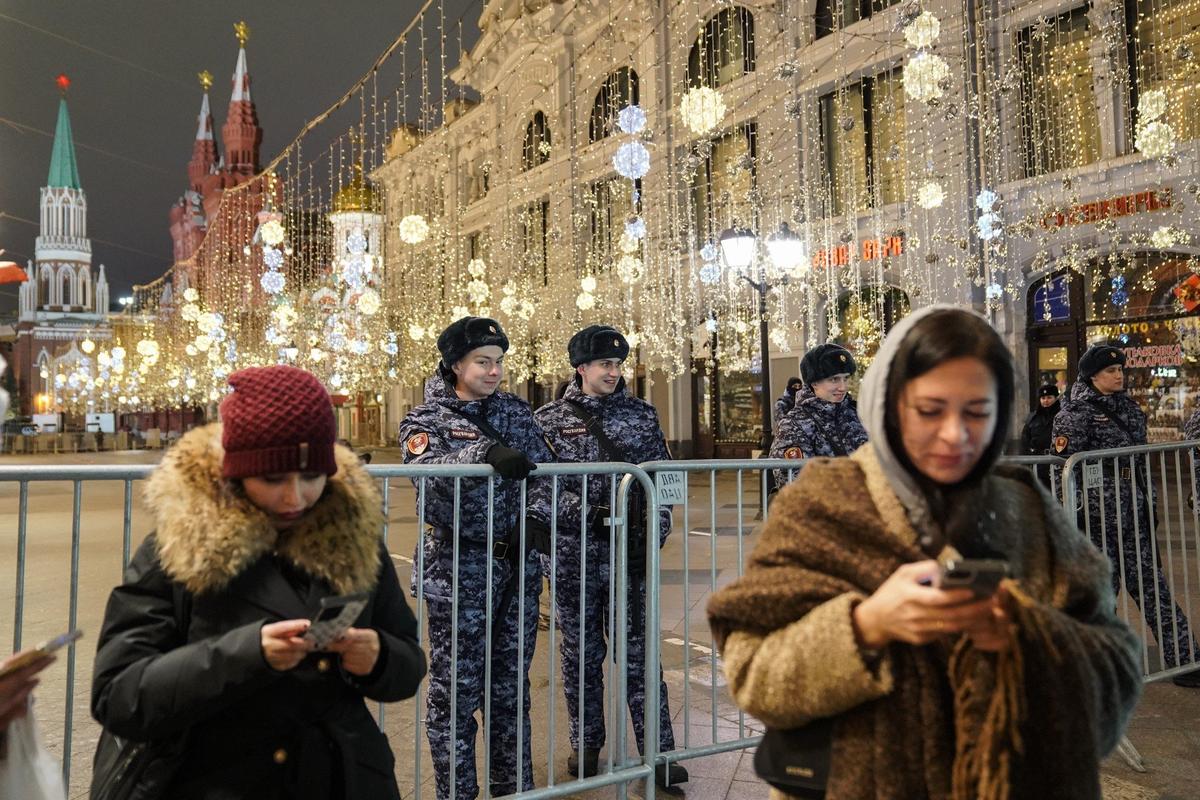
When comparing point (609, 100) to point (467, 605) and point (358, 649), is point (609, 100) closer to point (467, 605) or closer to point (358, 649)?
point (467, 605)

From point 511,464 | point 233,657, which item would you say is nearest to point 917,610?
point 233,657

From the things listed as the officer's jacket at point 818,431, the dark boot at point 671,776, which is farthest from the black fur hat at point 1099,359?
the dark boot at point 671,776

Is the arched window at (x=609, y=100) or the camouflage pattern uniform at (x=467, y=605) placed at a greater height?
the arched window at (x=609, y=100)

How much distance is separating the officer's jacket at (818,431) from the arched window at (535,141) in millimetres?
23089

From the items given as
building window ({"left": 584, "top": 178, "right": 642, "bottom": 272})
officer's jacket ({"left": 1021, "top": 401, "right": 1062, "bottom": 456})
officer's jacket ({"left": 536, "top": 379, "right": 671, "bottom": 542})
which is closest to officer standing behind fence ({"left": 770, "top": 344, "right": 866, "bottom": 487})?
officer's jacket ({"left": 536, "top": 379, "right": 671, "bottom": 542})

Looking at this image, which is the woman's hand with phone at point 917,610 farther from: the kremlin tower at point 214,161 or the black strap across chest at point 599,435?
the kremlin tower at point 214,161

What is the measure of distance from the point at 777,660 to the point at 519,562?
7.55 ft

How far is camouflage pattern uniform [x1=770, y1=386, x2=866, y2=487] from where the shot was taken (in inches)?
222

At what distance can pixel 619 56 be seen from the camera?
24031mm

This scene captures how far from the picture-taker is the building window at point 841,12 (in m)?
18.3

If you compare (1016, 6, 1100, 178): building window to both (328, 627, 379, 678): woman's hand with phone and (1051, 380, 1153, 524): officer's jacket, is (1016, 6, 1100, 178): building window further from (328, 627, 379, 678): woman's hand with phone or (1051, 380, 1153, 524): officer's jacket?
(328, 627, 379, 678): woman's hand with phone

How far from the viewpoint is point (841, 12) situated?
732 inches

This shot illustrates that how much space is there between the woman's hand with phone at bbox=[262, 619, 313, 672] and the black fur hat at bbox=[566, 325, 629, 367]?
2999 mm

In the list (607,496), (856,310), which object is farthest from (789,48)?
(607,496)
